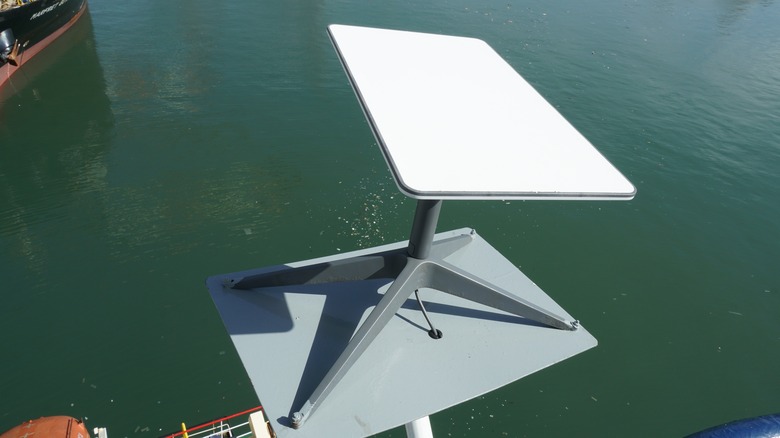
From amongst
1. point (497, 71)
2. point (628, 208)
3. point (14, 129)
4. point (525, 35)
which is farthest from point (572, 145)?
point (525, 35)

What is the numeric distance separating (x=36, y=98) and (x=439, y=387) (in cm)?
1081

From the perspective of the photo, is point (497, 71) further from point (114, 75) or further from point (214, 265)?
point (114, 75)

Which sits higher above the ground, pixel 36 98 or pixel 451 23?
pixel 451 23

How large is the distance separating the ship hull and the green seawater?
0.42 metres

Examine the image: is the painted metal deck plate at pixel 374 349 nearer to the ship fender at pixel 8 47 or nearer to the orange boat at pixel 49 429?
the orange boat at pixel 49 429

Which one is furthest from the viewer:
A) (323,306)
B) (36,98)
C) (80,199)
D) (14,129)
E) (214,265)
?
(36,98)

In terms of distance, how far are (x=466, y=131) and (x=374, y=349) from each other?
1.02m

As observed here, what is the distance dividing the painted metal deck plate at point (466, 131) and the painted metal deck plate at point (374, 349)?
891 mm

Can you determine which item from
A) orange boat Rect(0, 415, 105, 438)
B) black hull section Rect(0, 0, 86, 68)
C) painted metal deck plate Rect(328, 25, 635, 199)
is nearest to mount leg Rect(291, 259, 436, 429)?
painted metal deck plate Rect(328, 25, 635, 199)

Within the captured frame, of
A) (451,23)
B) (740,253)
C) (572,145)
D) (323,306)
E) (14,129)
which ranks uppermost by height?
(572,145)

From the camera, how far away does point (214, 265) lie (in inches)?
252

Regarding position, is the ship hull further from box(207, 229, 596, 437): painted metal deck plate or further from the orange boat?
box(207, 229, 596, 437): painted metal deck plate

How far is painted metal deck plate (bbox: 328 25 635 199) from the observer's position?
67.6 inches

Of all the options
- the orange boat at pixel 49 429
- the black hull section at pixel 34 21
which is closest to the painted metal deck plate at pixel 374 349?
the orange boat at pixel 49 429
